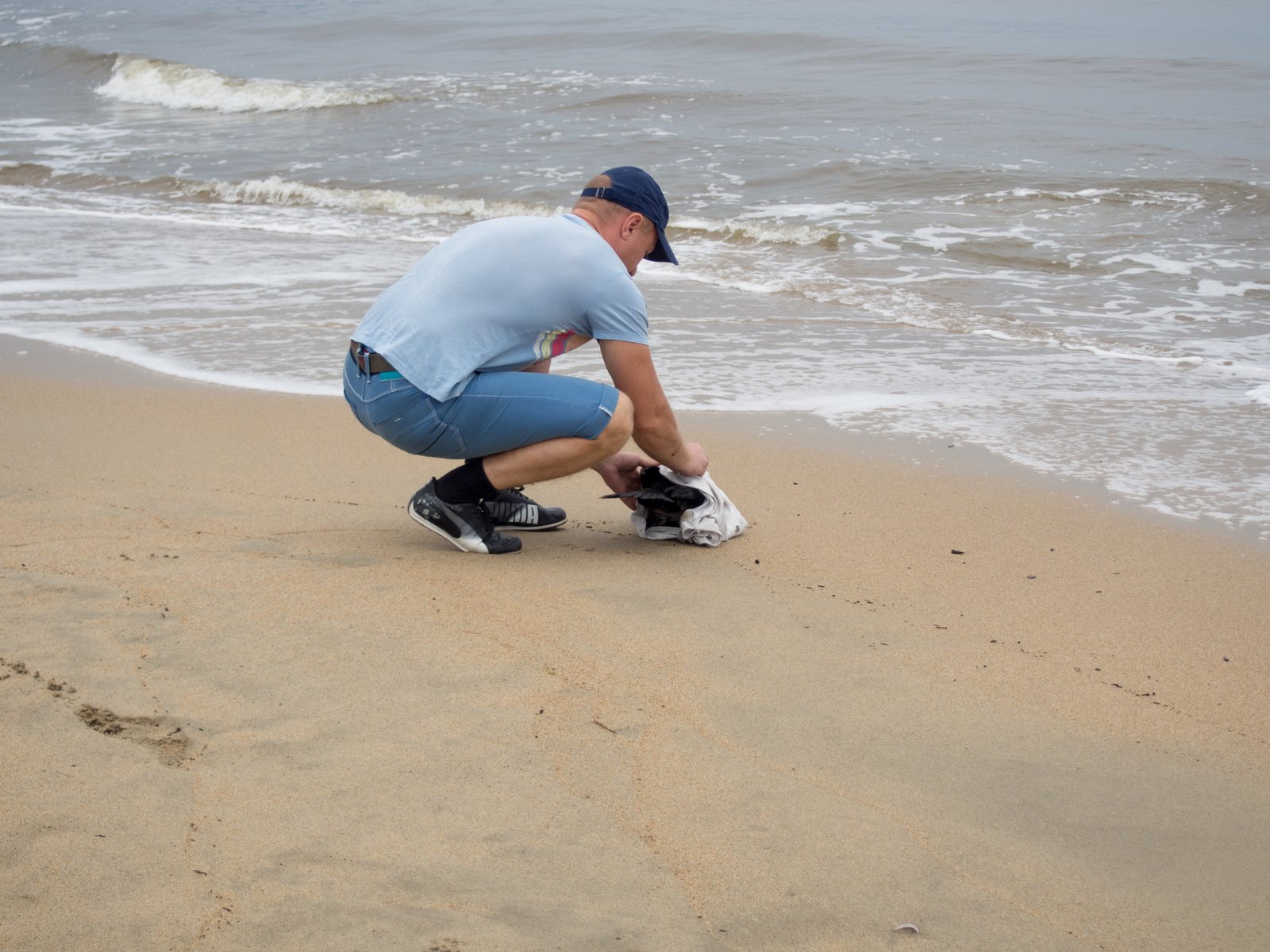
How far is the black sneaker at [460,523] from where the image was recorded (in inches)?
130

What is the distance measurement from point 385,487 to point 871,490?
187cm

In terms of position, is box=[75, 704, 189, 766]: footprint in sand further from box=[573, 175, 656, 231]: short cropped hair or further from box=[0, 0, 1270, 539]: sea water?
box=[0, 0, 1270, 539]: sea water

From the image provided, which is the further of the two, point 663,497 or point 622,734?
point 663,497

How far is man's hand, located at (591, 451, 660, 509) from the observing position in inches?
141

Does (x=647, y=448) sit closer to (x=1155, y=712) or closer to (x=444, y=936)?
(x=1155, y=712)


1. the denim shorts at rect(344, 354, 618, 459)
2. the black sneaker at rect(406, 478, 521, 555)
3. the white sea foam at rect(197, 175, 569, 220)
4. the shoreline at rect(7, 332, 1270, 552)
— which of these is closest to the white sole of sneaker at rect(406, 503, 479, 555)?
the black sneaker at rect(406, 478, 521, 555)

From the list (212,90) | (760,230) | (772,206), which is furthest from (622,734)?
(212,90)

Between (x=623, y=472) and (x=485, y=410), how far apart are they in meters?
0.64

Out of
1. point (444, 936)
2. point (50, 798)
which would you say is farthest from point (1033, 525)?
point (50, 798)

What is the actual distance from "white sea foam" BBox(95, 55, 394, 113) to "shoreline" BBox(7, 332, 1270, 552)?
14295mm

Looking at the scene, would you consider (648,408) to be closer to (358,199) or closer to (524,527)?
(524,527)

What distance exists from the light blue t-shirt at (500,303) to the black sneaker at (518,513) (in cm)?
59

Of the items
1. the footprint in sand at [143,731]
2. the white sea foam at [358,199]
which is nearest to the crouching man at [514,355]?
the footprint in sand at [143,731]

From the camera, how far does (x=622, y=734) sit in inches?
85.3
